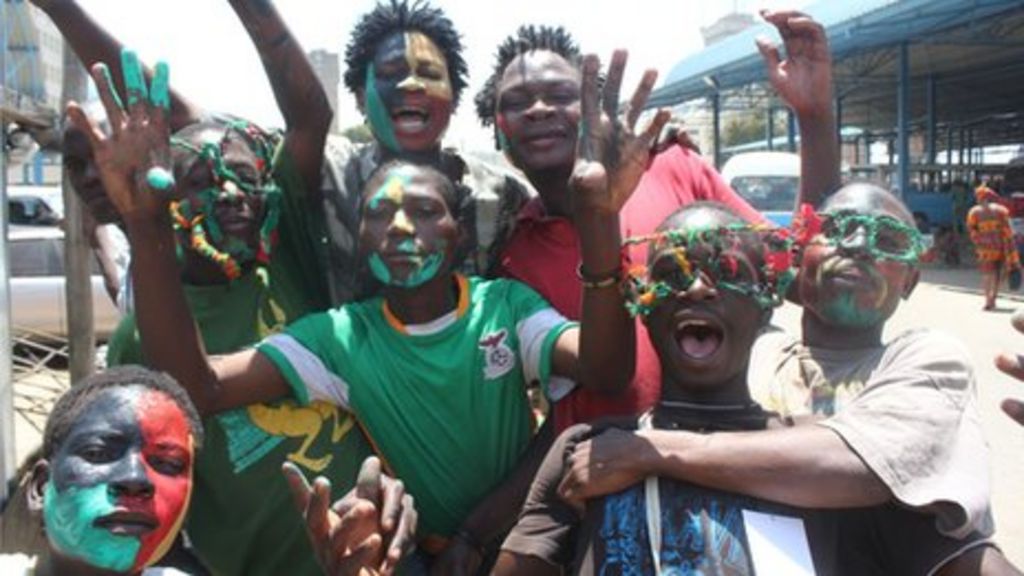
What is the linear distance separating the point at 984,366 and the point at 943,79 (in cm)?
1999

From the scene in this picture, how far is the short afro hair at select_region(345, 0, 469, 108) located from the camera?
308 cm

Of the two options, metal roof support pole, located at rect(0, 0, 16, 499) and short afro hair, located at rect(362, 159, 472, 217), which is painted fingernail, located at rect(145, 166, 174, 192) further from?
metal roof support pole, located at rect(0, 0, 16, 499)

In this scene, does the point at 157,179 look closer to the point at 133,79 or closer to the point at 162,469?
the point at 133,79

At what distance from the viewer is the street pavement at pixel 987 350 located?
517 centimetres

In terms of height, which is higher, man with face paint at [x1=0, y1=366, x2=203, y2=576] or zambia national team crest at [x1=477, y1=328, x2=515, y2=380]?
zambia national team crest at [x1=477, y1=328, x2=515, y2=380]

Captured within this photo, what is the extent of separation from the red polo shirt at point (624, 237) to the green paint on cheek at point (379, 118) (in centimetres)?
47

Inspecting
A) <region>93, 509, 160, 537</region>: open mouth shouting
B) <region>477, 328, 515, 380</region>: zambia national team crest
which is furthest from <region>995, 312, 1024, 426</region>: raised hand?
<region>93, 509, 160, 537</region>: open mouth shouting

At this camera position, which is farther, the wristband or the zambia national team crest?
the zambia national team crest

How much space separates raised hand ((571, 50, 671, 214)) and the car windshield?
1505 centimetres

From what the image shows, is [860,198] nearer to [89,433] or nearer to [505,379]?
[505,379]

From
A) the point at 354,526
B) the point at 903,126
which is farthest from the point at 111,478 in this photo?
the point at 903,126

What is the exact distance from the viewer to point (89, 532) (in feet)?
5.82

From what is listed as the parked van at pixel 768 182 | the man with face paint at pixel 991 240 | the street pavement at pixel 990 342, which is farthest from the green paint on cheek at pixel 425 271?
the parked van at pixel 768 182

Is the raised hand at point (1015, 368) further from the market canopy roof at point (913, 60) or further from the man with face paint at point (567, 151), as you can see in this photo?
the market canopy roof at point (913, 60)
